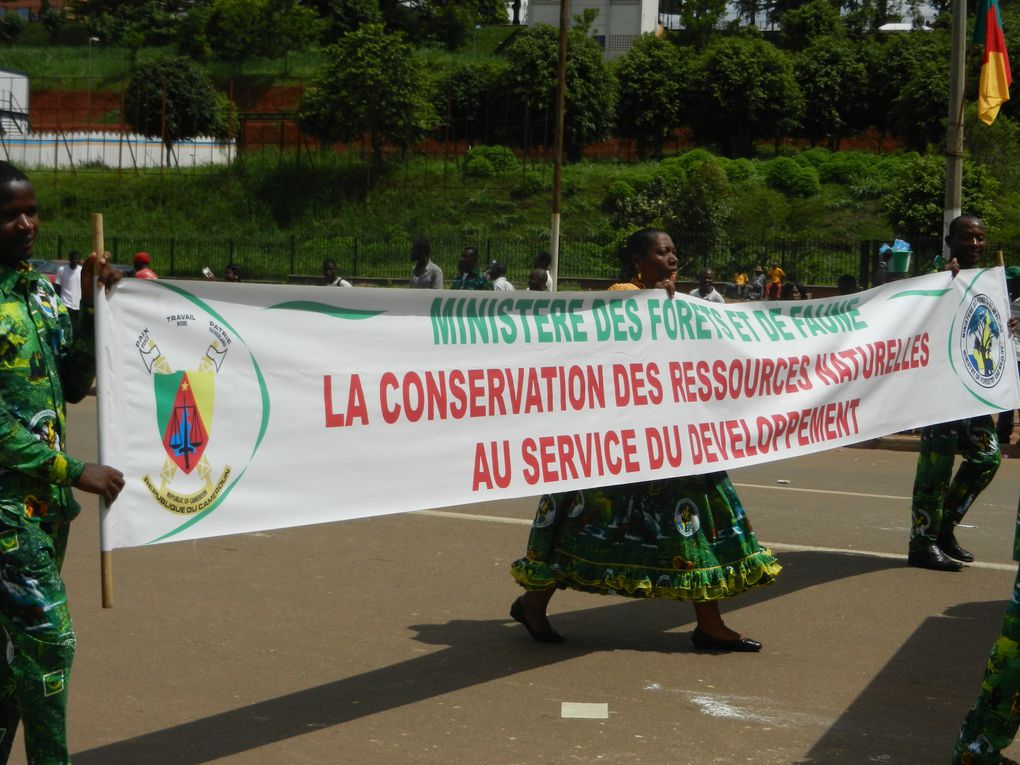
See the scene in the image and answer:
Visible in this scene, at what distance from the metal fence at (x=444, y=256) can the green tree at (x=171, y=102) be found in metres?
10.7

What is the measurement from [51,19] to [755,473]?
9174 centimetres

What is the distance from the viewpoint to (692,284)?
31453mm

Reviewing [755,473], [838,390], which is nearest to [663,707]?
[838,390]

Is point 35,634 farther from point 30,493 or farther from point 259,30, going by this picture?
point 259,30

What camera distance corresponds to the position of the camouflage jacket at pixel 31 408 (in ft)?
10.9

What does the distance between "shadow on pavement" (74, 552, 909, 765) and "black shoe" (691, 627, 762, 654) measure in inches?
2.9

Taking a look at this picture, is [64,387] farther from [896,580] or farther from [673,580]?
[896,580]

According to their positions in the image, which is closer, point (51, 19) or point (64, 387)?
point (64, 387)

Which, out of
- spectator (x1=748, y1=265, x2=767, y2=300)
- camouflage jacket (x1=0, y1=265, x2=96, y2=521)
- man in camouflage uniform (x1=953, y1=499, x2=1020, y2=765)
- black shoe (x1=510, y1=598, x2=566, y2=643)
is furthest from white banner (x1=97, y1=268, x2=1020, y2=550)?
spectator (x1=748, y1=265, x2=767, y2=300)

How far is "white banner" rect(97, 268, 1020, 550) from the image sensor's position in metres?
3.99

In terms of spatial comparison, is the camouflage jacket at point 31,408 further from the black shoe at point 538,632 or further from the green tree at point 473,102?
the green tree at point 473,102

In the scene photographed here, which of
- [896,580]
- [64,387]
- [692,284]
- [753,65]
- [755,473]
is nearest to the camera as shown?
[64,387]

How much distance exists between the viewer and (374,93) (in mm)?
45750

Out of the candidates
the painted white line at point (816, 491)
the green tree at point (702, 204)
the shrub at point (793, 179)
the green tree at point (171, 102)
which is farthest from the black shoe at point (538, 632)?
the green tree at point (171, 102)
